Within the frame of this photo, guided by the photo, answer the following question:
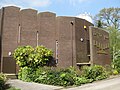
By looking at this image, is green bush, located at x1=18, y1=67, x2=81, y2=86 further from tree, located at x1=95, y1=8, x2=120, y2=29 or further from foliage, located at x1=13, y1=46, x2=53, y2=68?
tree, located at x1=95, y1=8, x2=120, y2=29

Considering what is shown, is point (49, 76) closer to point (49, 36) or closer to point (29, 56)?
point (29, 56)

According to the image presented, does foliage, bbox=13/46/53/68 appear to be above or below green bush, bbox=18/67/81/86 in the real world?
above

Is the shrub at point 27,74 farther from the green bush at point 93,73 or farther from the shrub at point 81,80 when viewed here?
the green bush at point 93,73

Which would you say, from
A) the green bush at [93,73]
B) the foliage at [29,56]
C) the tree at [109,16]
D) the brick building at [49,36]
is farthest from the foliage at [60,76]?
the tree at [109,16]

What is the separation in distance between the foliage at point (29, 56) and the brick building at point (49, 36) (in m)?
1.22

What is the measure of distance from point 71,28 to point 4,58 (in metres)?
7.79

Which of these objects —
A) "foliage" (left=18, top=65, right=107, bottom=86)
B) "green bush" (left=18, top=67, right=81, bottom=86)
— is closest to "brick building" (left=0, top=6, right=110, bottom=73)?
"green bush" (left=18, top=67, right=81, bottom=86)

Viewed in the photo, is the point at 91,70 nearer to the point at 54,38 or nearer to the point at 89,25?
the point at 54,38

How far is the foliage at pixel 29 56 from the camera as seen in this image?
23.4m

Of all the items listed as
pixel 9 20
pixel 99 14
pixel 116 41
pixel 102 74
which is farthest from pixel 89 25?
pixel 99 14

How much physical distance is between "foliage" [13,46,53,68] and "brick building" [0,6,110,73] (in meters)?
1.22

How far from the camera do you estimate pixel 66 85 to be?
2005cm

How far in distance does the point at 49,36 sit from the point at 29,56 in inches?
144

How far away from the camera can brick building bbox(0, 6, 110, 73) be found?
979 inches
